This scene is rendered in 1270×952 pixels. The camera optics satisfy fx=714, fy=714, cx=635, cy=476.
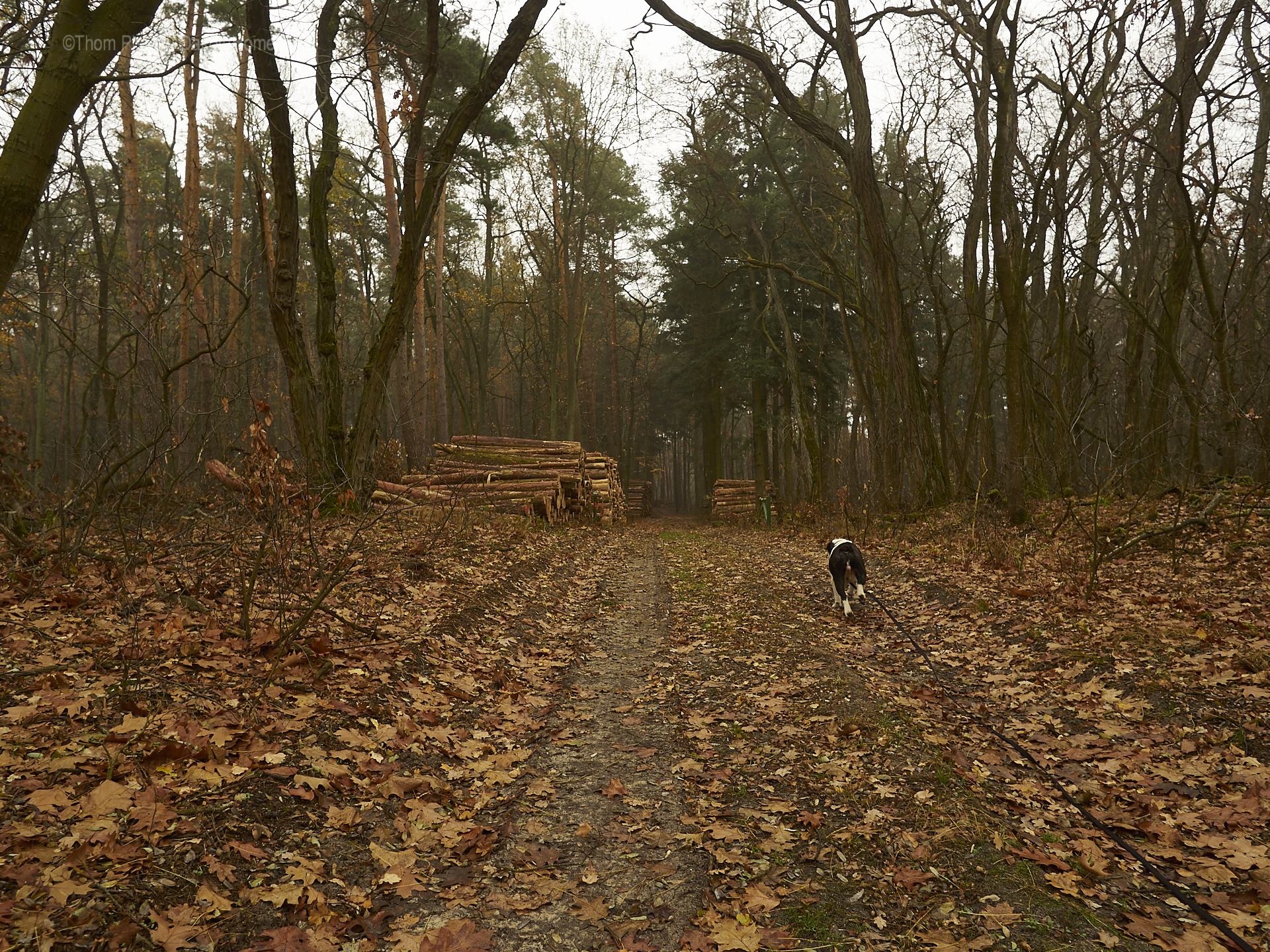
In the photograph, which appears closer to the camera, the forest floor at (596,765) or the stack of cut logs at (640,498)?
the forest floor at (596,765)

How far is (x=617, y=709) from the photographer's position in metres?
5.78

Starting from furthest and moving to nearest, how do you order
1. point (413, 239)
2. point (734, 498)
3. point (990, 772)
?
point (734, 498) → point (413, 239) → point (990, 772)

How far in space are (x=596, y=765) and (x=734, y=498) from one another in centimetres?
2391

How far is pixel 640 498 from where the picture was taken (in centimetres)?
3866

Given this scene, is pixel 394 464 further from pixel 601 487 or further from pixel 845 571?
pixel 845 571

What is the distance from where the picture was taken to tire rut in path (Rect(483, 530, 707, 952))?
308cm

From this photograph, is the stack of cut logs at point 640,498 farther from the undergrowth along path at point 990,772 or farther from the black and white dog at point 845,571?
the undergrowth along path at point 990,772

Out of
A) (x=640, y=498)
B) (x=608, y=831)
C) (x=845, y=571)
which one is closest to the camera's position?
(x=608, y=831)

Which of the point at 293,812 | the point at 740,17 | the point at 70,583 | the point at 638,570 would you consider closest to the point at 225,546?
the point at 70,583

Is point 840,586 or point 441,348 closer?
point 840,586

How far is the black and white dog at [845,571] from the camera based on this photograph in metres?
8.64

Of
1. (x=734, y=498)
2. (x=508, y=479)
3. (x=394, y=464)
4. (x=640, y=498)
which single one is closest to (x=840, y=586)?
(x=508, y=479)

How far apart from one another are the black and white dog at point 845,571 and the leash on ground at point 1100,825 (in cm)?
196

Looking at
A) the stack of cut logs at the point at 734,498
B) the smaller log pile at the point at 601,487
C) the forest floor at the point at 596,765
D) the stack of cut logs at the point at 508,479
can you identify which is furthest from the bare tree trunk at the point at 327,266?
the stack of cut logs at the point at 734,498
